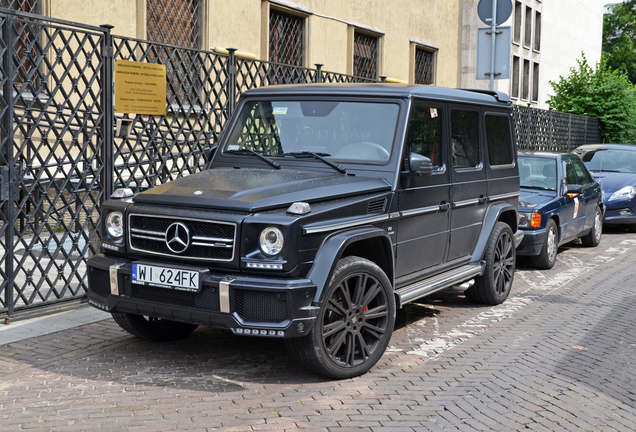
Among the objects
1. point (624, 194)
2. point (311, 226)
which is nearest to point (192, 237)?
point (311, 226)

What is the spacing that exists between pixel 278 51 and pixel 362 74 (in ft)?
12.8

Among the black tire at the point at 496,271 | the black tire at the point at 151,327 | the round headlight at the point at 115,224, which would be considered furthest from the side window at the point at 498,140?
the round headlight at the point at 115,224

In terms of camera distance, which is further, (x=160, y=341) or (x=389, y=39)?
(x=389, y=39)

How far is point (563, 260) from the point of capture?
462 inches

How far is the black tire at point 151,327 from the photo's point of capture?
6.17 m

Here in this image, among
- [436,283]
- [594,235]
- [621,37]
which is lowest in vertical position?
[594,235]

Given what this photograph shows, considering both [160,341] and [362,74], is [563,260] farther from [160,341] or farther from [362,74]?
[362,74]

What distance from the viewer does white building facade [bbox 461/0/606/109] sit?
91.8ft

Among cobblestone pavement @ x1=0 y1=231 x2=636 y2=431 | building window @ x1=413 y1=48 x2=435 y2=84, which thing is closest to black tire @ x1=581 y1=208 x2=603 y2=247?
cobblestone pavement @ x1=0 y1=231 x2=636 y2=431

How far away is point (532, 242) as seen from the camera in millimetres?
10258

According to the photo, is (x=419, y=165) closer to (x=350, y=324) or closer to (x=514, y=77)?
(x=350, y=324)

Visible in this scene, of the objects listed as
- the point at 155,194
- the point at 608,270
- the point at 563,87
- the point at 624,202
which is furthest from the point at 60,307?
the point at 563,87

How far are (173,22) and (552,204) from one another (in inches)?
305

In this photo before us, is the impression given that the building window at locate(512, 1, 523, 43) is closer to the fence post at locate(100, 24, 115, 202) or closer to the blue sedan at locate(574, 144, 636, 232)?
the blue sedan at locate(574, 144, 636, 232)
